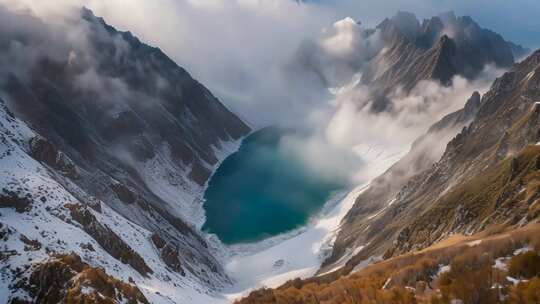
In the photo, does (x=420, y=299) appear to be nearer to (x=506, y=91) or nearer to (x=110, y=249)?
(x=110, y=249)

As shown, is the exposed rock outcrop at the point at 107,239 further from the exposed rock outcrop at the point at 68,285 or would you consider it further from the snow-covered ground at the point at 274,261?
the snow-covered ground at the point at 274,261

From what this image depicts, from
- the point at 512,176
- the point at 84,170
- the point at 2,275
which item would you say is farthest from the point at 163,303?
the point at 84,170

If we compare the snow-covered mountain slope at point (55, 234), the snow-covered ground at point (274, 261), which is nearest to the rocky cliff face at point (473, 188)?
the snow-covered ground at point (274, 261)

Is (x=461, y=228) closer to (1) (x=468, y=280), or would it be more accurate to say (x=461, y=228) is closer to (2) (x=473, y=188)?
(2) (x=473, y=188)

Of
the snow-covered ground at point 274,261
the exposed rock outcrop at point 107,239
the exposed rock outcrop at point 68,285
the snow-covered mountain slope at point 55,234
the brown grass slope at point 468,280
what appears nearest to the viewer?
the brown grass slope at point 468,280

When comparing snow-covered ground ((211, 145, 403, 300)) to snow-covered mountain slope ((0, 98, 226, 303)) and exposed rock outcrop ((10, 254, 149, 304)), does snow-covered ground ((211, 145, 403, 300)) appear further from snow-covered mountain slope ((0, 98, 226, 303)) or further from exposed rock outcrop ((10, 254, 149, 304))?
exposed rock outcrop ((10, 254, 149, 304))

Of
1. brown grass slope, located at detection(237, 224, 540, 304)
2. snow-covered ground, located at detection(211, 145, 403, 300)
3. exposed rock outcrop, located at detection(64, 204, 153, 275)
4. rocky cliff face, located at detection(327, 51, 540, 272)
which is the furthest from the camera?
snow-covered ground, located at detection(211, 145, 403, 300)

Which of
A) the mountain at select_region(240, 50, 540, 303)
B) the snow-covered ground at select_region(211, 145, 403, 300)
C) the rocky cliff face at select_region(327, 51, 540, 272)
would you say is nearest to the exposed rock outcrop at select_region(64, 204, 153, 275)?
the mountain at select_region(240, 50, 540, 303)
